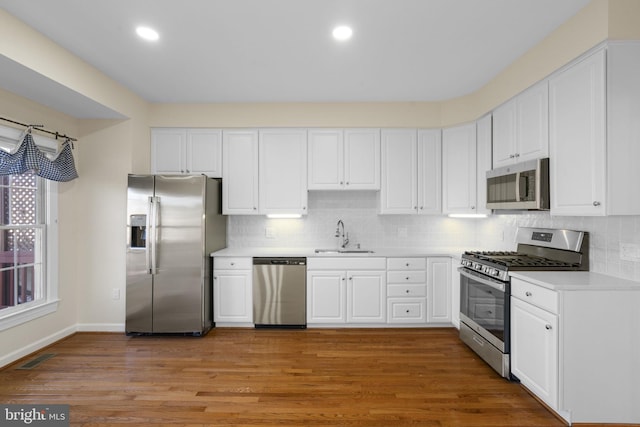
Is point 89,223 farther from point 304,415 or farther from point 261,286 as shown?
point 304,415

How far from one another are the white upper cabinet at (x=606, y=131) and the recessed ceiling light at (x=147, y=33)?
316 centimetres

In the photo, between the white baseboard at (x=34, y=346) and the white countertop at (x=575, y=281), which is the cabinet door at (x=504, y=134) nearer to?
the white countertop at (x=575, y=281)

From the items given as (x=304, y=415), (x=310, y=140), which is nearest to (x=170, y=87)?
(x=310, y=140)

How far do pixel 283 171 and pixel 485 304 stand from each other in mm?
2668

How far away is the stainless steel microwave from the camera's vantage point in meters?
2.69

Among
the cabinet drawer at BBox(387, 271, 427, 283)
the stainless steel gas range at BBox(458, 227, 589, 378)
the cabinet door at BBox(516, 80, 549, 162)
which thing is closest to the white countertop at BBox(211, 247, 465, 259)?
the cabinet drawer at BBox(387, 271, 427, 283)

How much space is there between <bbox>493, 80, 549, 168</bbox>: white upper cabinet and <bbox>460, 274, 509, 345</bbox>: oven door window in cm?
120

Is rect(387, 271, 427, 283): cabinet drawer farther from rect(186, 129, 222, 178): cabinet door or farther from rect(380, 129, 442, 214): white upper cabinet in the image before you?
rect(186, 129, 222, 178): cabinet door

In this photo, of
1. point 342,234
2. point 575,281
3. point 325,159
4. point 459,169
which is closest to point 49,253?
point 325,159

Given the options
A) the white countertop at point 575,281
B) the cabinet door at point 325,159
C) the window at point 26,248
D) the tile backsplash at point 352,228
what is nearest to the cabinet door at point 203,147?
the tile backsplash at point 352,228

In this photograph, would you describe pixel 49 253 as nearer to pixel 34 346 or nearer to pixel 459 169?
pixel 34 346

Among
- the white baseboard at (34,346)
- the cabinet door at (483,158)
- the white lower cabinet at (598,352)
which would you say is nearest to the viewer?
the white lower cabinet at (598,352)

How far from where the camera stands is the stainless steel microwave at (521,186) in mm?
2693

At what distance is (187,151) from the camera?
4203 millimetres
